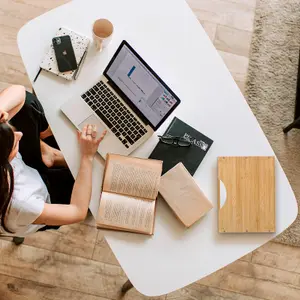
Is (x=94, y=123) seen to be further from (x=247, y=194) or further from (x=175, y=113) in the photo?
(x=247, y=194)

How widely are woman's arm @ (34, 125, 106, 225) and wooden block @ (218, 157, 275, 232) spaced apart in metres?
0.40

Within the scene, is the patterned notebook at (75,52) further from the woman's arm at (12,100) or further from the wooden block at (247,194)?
the wooden block at (247,194)

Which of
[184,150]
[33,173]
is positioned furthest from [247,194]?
[33,173]

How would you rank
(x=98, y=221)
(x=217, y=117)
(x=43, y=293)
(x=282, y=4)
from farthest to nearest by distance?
1. (x=282, y=4)
2. (x=43, y=293)
3. (x=217, y=117)
4. (x=98, y=221)

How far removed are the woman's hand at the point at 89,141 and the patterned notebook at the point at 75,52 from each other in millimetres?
193

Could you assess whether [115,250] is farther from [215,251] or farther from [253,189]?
[253,189]

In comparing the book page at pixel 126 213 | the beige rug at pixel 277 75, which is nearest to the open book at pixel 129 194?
the book page at pixel 126 213

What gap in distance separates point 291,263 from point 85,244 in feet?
3.07

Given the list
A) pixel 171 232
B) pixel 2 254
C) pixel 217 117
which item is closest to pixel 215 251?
pixel 171 232

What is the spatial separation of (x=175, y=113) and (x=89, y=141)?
0.97ft

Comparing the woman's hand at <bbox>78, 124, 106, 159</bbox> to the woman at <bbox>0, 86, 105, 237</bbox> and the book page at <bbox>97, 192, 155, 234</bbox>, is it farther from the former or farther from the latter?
the book page at <bbox>97, 192, 155, 234</bbox>

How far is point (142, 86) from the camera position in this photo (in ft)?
4.25

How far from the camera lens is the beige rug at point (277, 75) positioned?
2.07 metres

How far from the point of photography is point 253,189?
132 cm
